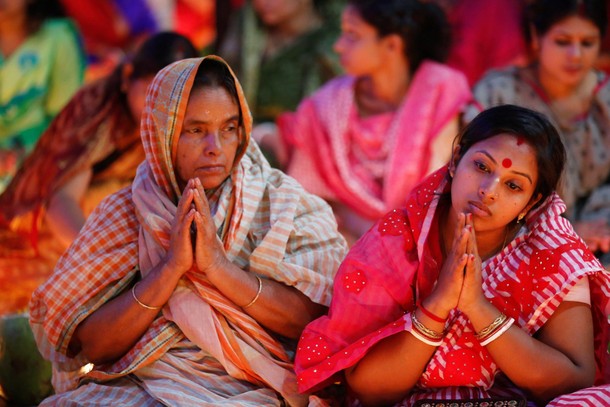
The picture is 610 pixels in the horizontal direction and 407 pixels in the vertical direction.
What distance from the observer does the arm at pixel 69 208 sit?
4586 mm

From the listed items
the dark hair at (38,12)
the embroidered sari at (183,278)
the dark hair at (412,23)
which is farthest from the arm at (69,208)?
the dark hair at (38,12)

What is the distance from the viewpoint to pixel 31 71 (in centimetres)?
636

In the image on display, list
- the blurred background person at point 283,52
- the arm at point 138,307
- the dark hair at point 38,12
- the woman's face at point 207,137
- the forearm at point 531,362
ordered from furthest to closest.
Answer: the dark hair at point 38,12, the blurred background person at point 283,52, the woman's face at point 207,137, the arm at point 138,307, the forearm at point 531,362

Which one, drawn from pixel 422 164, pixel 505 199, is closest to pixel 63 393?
pixel 505 199

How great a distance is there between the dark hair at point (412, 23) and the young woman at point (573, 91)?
32 centimetres

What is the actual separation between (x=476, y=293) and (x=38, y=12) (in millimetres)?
4738

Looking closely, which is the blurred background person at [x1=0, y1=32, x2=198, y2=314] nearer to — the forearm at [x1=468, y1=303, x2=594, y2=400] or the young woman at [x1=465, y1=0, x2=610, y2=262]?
the young woman at [x1=465, y1=0, x2=610, y2=262]

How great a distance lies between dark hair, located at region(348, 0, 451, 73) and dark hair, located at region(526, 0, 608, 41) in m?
0.41

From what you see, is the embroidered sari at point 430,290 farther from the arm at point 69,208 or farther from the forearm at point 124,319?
the arm at point 69,208

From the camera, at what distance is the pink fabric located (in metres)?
4.70

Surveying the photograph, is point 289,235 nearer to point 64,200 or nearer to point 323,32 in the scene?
point 64,200

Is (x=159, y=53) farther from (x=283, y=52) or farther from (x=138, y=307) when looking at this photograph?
(x=283, y=52)

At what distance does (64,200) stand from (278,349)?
2.00 metres

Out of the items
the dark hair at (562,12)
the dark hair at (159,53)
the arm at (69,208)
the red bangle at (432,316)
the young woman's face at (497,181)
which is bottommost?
the arm at (69,208)
